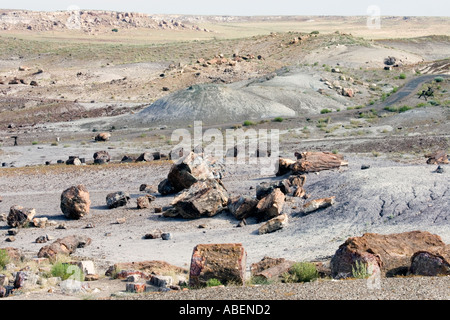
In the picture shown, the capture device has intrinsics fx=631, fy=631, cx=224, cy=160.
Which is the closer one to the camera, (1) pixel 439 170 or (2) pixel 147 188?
(1) pixel 439 170

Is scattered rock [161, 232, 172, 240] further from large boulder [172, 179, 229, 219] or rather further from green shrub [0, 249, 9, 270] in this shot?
green shrub [0, 249, 9, 270]

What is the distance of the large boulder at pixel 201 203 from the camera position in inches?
854

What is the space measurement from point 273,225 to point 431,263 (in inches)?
332

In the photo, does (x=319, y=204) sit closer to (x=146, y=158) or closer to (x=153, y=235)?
(x=153, y=235)

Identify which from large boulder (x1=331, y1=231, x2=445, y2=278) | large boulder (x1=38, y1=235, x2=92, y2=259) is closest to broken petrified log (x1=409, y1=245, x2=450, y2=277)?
large boulder (x1=331, y1=231, x2=445, y2=278)

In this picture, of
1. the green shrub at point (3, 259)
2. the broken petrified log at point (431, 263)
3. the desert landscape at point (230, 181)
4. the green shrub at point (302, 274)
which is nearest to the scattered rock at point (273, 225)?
the desert landscape at point (230, 181)

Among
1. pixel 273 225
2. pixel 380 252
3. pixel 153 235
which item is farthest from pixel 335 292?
pixel 153 235

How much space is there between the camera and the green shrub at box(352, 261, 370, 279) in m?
11.0

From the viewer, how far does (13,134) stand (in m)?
49.2

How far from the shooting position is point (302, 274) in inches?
479

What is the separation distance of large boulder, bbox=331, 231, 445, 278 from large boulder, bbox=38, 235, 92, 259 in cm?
783

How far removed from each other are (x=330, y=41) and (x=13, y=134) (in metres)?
53.1
